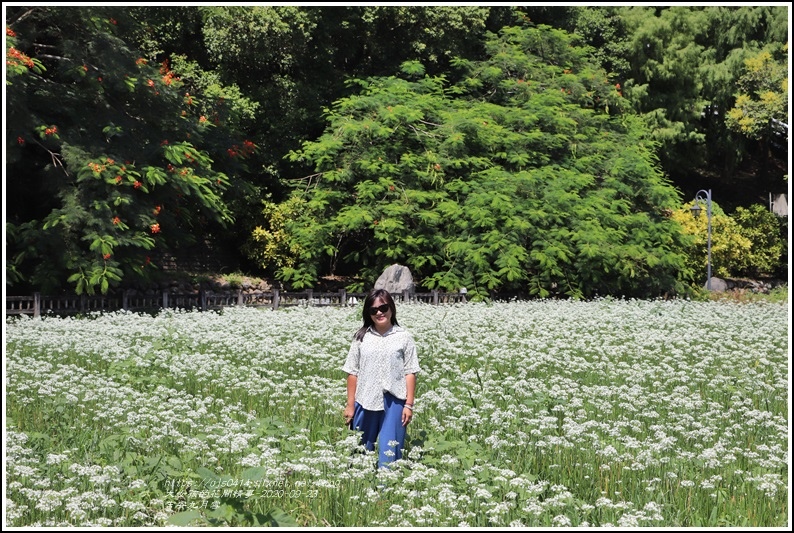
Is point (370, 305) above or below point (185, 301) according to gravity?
above

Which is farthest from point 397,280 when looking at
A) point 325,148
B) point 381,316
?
point 381,316

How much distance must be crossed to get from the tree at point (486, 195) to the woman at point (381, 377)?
18.8m

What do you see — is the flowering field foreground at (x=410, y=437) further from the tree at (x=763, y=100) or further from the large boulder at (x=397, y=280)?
the tree at (x=763, y=100)

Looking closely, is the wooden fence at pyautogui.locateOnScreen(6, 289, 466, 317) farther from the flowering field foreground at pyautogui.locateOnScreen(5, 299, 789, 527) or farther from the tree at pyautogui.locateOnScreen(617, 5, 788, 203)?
the tree at pyautogui.locateOnScreen(617, 5, 788, 203)

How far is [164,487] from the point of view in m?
6.45

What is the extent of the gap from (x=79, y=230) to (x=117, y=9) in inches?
247

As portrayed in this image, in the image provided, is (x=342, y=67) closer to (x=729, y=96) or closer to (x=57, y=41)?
(x=57, y=41)

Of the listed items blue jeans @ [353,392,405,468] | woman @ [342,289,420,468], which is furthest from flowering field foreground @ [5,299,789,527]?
woman @ [342,289,420,468]

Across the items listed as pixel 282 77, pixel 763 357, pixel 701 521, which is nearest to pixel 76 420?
pixel 701 521

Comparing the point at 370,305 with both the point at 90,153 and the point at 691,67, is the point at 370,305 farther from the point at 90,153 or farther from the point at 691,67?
the point at 691,67

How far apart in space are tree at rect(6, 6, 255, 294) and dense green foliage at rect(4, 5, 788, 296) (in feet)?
0.21

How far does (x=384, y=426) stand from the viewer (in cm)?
727

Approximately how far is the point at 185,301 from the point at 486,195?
377 inches

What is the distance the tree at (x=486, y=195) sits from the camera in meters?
27.0
